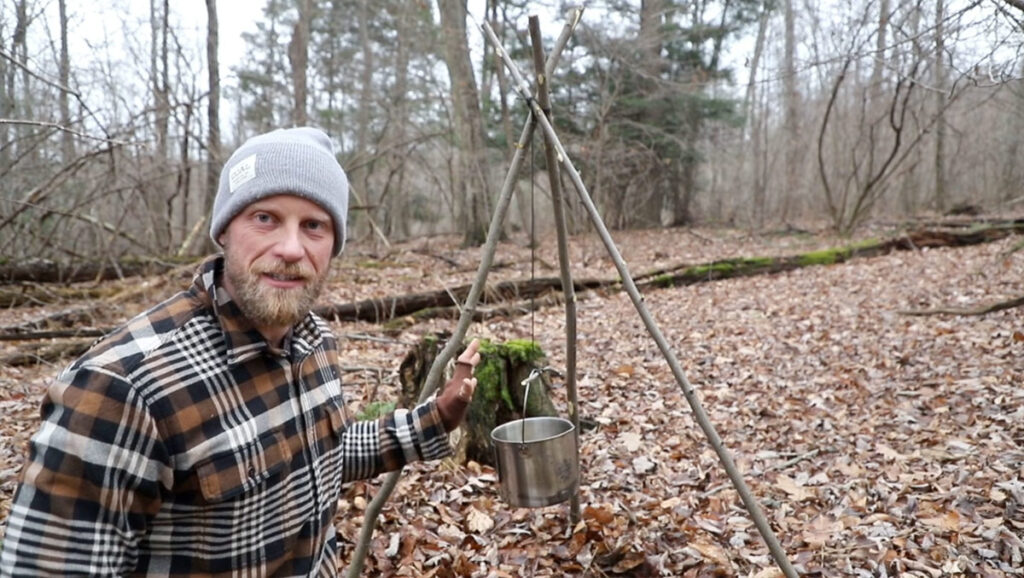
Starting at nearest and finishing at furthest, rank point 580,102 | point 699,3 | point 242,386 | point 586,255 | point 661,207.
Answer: point 242,386
point 586,255
point 580,102
point 699,3
point 661,207

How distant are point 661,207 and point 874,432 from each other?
17.0 metres

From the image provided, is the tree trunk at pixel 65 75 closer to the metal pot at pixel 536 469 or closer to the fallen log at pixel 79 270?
the fallen log at pixel 79 270

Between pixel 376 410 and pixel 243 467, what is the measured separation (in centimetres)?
298

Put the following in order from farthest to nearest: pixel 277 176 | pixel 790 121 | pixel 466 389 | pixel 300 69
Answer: pixel 790 121 → pixel 300 69 → pixel 466 389 → pixel 277 176

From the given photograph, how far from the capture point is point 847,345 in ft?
21.6

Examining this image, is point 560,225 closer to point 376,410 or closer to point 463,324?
point 463,324

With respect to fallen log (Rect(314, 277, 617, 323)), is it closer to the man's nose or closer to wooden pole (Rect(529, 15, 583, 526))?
wooden pole (Rect(529, 15, 583, 526))

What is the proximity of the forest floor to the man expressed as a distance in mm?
1426

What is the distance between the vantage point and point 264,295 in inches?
62.8

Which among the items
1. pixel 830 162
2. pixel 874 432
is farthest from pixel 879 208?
pixel 874 432

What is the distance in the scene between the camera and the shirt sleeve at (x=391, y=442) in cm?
215

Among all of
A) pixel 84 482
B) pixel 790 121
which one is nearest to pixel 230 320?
pixel 84 482

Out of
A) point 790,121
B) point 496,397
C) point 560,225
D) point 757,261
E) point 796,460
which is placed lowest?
point 796,460

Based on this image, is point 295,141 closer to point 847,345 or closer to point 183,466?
point 183,466
